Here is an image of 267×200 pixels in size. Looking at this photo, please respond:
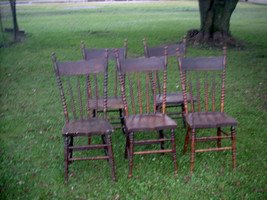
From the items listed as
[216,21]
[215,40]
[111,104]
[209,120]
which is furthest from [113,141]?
[216,21]

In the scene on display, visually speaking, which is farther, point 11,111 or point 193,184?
point 11,111

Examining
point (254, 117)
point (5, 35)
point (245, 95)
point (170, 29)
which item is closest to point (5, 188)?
point (254, 117)

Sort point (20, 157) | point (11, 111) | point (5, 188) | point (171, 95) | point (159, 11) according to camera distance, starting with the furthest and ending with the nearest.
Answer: point (159, 11) → point (11, 111) → point (171, 95) → point (20, 157) → point (5, 188)

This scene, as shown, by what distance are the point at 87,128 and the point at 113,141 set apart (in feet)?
3.31

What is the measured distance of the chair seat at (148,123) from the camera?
337 cm

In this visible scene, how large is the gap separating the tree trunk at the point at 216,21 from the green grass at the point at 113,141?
76cm

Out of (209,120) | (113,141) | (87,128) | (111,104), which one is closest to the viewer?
(87,128)

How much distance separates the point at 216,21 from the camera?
35.6 ft

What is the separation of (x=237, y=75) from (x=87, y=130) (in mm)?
5449

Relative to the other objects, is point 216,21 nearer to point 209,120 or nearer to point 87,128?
point 209,120

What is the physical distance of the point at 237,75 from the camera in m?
7.67

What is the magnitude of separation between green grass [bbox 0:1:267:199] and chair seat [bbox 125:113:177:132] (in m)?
0.58

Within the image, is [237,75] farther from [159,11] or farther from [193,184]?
[159,11]

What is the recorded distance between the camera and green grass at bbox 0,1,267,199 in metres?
3.30
